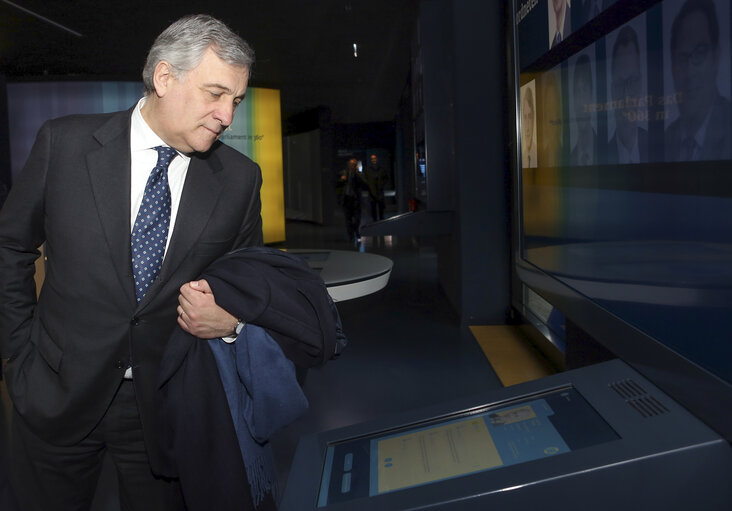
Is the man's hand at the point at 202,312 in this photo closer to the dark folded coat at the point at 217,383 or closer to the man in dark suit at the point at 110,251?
the dark folded coat at the point at 217,383

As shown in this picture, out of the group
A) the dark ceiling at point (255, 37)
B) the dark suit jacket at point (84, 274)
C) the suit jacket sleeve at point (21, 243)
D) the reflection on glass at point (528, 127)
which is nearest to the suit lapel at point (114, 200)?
the dark suit jacket at point (84, 274)

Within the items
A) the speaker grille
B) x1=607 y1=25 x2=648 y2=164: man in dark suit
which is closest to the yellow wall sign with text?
x1=607 y1=25 x2=648 y2=164: man in dark suit

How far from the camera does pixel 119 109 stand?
11820 millimetres

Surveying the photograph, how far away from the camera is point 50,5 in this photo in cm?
813

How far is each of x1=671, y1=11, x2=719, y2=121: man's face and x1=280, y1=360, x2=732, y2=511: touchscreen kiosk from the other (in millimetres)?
554

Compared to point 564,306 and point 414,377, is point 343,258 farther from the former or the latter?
point 564,306

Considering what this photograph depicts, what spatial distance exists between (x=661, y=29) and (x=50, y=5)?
340 inches

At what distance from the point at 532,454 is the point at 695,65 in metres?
0.86

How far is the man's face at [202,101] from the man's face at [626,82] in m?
0.94

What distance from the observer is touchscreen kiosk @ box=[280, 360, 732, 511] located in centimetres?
77

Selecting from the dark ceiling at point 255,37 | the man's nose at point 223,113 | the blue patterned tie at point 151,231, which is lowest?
the blue patterned tie at point 151,231

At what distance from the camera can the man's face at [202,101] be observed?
126 centimetres

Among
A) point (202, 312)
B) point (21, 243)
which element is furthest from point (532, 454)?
point (21, 243)

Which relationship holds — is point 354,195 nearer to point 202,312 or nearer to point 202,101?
point 202,101
